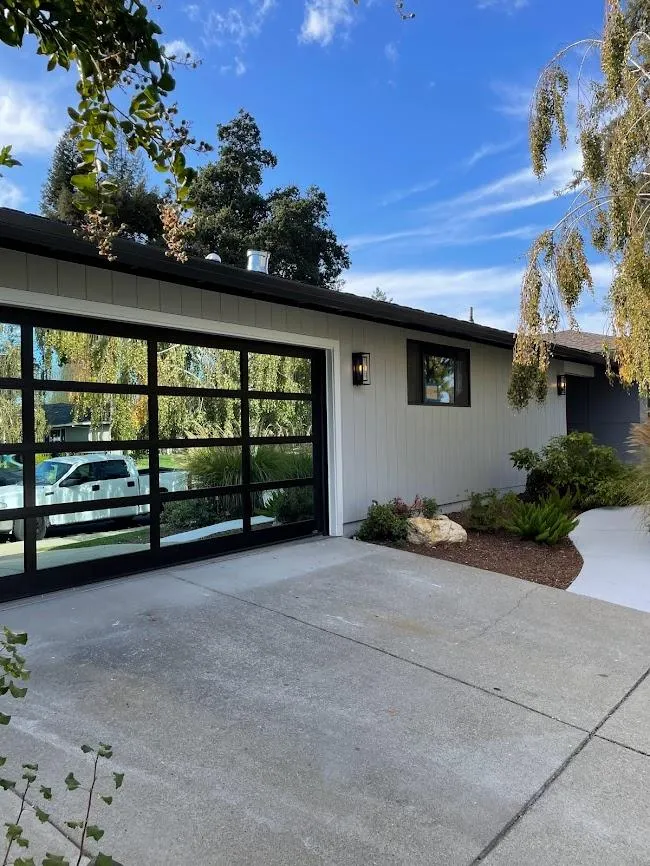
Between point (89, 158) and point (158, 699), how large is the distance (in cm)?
254

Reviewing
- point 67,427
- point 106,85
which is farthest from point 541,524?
point 106,85

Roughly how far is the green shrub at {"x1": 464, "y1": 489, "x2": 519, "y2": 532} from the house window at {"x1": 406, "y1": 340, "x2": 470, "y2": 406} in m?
1.57

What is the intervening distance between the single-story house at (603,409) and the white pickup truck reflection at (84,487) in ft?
38.6

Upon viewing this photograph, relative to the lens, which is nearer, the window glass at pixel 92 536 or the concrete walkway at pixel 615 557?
the window glass at pixel 92 536

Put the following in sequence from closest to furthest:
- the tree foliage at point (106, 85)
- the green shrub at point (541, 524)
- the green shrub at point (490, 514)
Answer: the tree foliage at point (106, 85) < the green shrub at point (541, 524) < the green shrub at point (490, 514)

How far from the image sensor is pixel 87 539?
4875 millimetres

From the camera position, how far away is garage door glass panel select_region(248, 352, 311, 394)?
6223 mm

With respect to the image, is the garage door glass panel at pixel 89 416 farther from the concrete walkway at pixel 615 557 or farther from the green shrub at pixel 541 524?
the green shrub at pixel 541 524

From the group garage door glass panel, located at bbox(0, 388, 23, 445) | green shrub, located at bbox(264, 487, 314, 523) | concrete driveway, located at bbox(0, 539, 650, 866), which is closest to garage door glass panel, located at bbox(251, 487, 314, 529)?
green shrub, located at bbox(264, 487, 314, 523)

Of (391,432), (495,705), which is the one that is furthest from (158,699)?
(391,432)

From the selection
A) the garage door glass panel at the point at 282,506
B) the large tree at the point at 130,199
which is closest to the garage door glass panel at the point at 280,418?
the garage door glass panel at the point at 282,506

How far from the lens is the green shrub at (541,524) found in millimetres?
6787

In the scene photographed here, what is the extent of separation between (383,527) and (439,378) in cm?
283

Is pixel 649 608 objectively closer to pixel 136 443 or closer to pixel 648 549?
pixel 648 549
